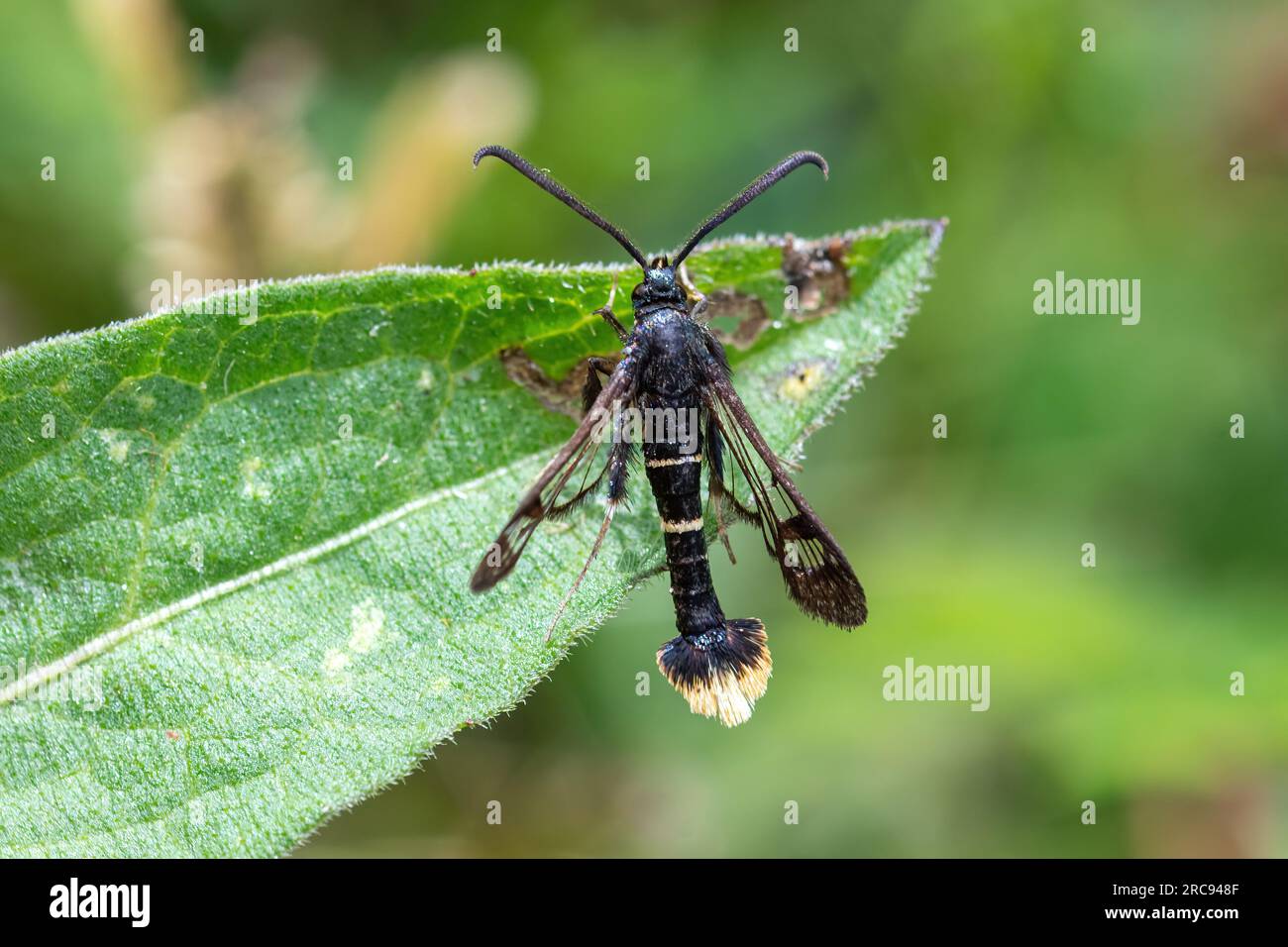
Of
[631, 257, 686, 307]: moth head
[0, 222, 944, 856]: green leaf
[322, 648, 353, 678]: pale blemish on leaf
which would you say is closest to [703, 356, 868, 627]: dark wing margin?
[631, 257, 686, 307]: moth head

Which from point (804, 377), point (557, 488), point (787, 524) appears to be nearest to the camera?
point (557, 488)

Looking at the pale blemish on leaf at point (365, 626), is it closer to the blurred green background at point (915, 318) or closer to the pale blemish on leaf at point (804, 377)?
the pale blemish on leaf at point (804, 377)

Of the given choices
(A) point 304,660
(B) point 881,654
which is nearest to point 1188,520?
(B) point 881,654

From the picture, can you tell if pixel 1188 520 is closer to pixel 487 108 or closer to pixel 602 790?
pixel 602 790

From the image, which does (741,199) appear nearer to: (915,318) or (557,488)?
(557,488)

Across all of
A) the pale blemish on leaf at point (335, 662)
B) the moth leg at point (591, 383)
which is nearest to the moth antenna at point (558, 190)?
the moth leg at point (591, 383)

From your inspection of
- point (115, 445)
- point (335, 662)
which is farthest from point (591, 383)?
point (115, 445)
